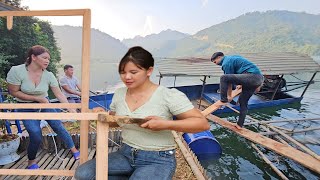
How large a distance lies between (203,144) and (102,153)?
6224 mm

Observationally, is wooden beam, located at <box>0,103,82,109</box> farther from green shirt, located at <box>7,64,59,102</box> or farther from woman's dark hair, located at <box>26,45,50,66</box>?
woman's dark hair, located at <box>26,45,50,66</box>

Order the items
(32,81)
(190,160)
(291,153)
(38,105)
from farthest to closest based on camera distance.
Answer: (190,160), (291,153), (32,81), (38,105)

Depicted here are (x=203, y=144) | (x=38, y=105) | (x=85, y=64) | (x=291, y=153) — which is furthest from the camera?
(x=203, y=144)

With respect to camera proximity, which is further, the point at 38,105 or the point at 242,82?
the point at 242,82

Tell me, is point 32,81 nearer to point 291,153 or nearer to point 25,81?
point 25,81

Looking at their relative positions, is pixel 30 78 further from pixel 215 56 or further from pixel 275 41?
pixel 275 41

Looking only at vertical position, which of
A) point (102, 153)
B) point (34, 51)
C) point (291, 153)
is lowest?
point (291, 153)

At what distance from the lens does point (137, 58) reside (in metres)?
1.91

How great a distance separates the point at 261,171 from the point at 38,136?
7580 millimetres

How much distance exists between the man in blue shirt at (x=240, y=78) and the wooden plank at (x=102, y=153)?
4387 millimetres

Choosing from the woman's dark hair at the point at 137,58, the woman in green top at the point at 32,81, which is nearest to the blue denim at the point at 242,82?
the woman in green top at the point at 32,81

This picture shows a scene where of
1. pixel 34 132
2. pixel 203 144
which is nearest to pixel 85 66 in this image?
pixel 34 132

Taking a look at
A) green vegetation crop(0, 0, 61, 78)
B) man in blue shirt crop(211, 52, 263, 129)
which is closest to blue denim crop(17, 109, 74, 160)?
man in blue shirt crop(211, 52, 263, 129)

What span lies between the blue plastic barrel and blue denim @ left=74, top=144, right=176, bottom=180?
5.59m
